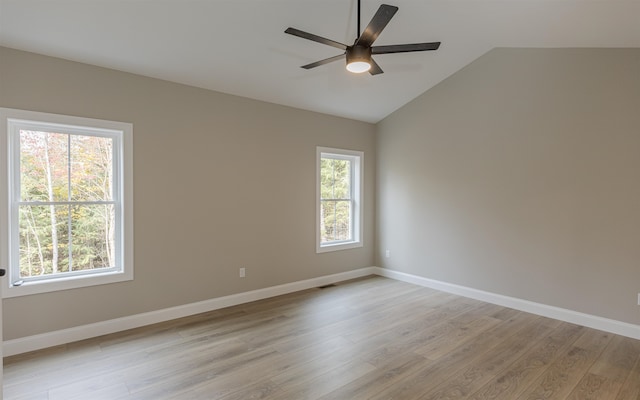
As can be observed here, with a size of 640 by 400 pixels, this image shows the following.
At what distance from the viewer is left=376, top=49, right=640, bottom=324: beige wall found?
3.51m

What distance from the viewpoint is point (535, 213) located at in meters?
4.08

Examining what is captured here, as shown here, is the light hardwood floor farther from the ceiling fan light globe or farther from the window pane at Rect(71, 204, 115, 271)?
the ceiling fan light globe

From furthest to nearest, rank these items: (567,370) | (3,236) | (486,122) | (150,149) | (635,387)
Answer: (486,122)
(150,149)
(3,236)
(567,370)
(635,387)

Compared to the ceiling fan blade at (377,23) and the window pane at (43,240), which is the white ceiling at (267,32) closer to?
the ceiling fan blade at (377,23)

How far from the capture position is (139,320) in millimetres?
3590

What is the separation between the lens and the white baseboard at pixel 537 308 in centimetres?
349

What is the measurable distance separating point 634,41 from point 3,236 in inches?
241

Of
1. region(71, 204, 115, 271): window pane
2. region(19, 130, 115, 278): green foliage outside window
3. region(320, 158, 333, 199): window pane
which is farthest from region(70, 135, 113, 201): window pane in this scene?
region(320, 158, 333, 199): window pane

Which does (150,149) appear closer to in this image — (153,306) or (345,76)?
(153,306)

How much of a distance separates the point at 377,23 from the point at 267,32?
1.42m

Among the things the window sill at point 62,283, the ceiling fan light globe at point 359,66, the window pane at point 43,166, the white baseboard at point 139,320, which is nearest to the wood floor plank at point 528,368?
the ceiling fan light globe at point 359,66

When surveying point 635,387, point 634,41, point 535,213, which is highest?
point 634,41

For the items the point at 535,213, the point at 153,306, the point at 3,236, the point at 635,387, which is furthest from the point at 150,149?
the point at 635,387

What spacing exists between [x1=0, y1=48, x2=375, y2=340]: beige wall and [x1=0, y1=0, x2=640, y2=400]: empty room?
0.08 feet
